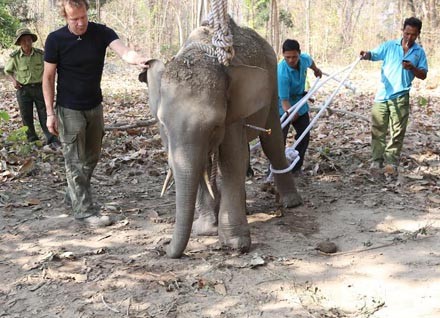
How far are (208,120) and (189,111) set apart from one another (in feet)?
0.52

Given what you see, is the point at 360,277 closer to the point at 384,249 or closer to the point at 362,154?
the point at 384,249

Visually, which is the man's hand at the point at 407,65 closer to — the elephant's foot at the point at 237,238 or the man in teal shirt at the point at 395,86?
the man in teal shirt at the point at 395,86

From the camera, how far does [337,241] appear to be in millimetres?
4789

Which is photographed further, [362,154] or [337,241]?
[362,154]

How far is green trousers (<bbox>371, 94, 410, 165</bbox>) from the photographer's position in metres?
6.53

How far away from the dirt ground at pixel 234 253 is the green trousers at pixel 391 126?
295mm

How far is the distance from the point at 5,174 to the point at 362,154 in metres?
4.99

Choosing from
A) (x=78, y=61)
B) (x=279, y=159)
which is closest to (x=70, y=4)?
(x=78, y=61)

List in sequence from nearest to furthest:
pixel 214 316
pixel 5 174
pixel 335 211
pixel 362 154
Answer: pixel 214 316
pixel 335 211
pixel 5 174
pixel 362 154

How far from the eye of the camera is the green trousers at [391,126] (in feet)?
21.4

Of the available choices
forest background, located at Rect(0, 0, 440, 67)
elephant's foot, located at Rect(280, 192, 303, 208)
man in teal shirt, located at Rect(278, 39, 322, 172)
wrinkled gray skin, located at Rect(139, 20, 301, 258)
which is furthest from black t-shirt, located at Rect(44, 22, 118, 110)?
forest background, located at Rect(0, 0, 440, 67)

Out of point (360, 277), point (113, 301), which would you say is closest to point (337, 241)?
point (360, 277)

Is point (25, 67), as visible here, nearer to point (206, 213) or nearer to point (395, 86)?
point (206, 213)

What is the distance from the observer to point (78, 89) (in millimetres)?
5062
